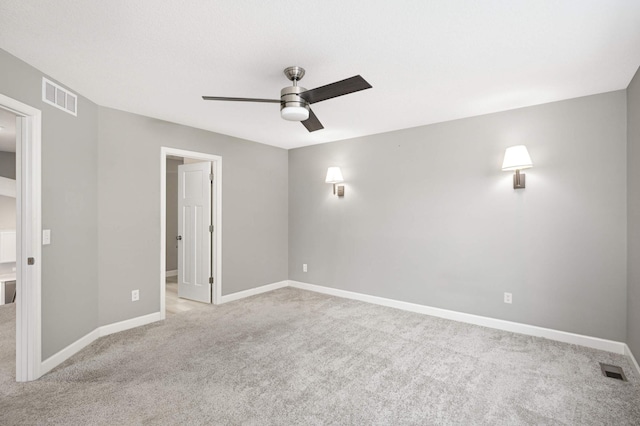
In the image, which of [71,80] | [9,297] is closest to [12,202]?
[9,297]

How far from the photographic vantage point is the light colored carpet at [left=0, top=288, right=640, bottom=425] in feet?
6.51

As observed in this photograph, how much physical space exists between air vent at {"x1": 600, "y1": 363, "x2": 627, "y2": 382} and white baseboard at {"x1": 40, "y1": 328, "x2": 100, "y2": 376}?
4447mm

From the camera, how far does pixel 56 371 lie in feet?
8.30

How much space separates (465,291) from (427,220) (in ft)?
3.12

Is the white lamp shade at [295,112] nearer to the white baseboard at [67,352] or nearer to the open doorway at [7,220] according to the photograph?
the white baseboard at [67,352]

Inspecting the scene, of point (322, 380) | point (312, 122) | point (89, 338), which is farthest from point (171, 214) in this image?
point (322, 380)

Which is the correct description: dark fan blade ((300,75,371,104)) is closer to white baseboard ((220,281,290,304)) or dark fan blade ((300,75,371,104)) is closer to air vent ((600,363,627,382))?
air vent ((600,363,627,382))

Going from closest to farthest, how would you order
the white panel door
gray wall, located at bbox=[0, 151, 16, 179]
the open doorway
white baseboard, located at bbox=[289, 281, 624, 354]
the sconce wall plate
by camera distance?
white baseboard, located at bbox=[289, 281, 624, 354] → the sconce wall plate → the white panel door → the open doorway → gray wall, located at bbox=[0, 151, 16, 179]

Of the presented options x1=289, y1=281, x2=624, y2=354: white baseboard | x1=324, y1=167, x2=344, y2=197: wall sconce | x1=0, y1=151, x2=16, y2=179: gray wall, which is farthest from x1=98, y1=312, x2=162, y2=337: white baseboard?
x1=0, y1=151, x2=16, y2=179: gray wall

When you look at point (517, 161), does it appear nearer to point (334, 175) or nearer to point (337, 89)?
point (337, 89)

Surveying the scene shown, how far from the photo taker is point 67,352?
108 inches

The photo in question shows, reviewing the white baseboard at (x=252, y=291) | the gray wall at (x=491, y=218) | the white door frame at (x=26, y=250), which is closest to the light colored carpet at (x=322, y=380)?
the white door frame at (x=26, y=250)

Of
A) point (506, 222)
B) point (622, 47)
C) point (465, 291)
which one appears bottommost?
point (465, 291)

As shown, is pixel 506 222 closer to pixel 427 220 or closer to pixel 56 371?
pixel 427 220
